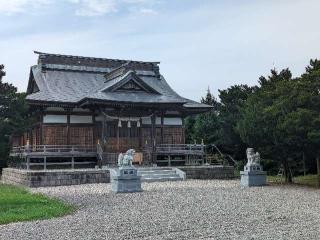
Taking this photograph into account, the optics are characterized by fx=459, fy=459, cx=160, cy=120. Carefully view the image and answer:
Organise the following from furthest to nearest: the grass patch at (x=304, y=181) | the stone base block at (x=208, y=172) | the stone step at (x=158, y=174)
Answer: the stone base block at (x=208, y=172)
the stone step at (x=158, y=174)
the grass patch at (x=304, y=181)

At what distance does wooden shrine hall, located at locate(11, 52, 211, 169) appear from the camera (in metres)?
31.0

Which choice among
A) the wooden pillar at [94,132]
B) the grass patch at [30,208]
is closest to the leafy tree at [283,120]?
the grass patch at [30,208]

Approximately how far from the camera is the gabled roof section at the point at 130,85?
3341 cm

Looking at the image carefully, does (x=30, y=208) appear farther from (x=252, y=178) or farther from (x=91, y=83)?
(x=91, y=83)

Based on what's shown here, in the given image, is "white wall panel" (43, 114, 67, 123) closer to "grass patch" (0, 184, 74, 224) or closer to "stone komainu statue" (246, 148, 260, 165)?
"grass patch" (0, 184, 74, 224)

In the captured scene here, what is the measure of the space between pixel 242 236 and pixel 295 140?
41.4 feet

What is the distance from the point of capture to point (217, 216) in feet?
43.1

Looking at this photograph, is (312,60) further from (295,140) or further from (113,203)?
(113,203)

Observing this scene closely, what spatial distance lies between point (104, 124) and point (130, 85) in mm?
4098

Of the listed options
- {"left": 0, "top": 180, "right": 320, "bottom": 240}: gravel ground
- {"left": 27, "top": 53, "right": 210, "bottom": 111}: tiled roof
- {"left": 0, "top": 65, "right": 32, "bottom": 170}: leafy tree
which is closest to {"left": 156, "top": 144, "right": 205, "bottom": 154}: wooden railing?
{"left": 27, "top": 53, "right": 210, "bottom": 111}: tiled roof

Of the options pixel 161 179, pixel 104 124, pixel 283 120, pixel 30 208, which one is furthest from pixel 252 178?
pixel 104 124

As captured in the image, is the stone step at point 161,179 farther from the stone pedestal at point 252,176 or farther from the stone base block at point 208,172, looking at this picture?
the stone pedestal at point 252,176

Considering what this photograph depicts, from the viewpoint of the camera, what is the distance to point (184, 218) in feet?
42.2

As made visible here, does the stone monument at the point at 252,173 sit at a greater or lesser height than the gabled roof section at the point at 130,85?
lesser
